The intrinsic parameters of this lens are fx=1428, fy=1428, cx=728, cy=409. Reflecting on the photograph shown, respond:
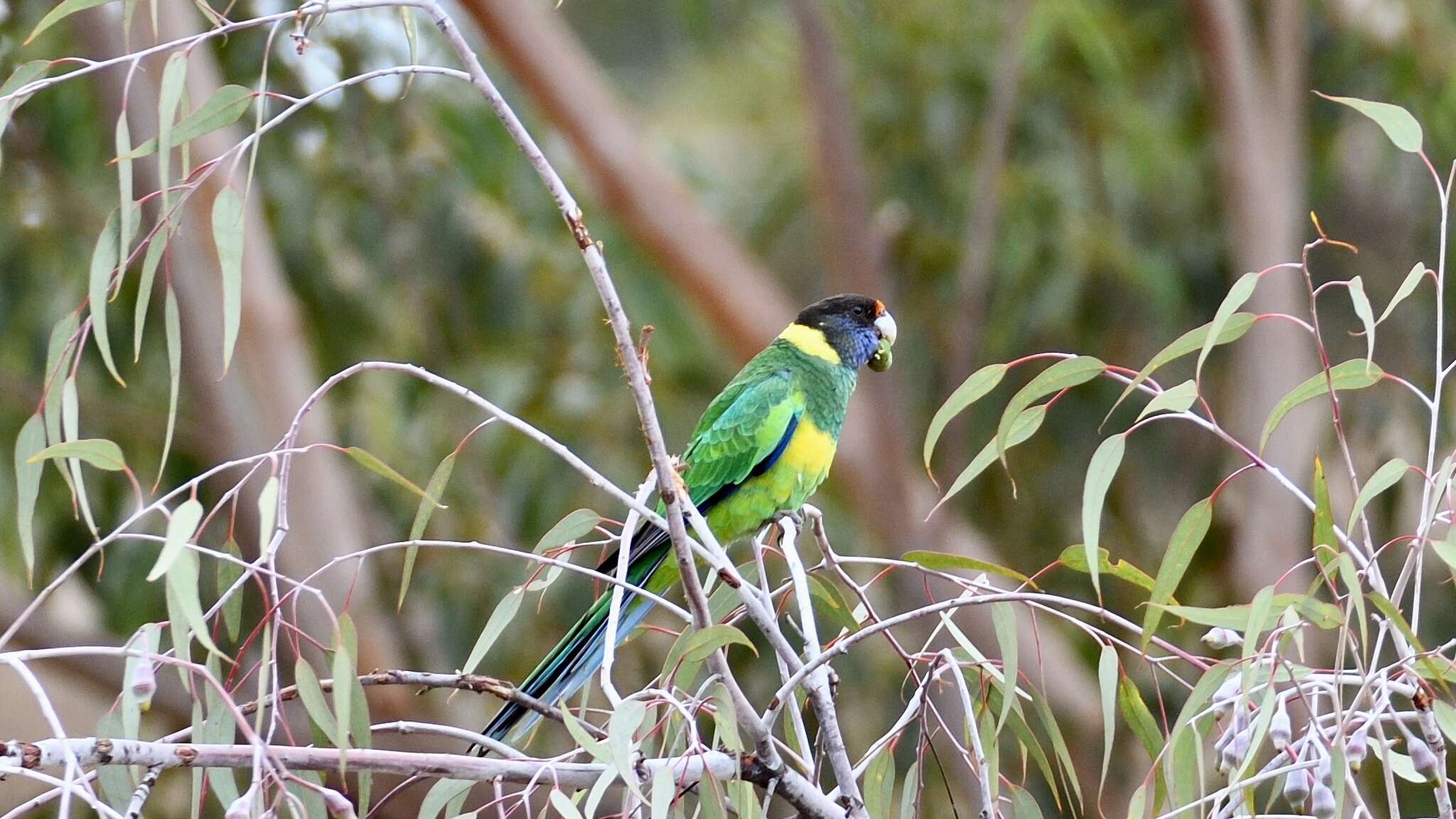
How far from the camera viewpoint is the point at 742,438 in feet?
6.73

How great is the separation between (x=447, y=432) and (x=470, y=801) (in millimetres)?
1336

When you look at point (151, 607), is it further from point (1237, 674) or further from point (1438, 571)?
point (1438, 571)

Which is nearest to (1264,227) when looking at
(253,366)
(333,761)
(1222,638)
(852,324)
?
(852,324)

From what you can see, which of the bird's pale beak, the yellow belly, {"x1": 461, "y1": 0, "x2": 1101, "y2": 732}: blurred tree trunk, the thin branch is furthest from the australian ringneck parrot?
{"x1": 461, "y1": 0, "x2": 1101, "y2": 732}: blurred tree trunk

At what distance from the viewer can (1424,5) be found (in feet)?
12.3

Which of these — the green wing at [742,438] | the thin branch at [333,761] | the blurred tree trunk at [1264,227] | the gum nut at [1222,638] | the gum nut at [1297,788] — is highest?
the thin branch at [333,761]

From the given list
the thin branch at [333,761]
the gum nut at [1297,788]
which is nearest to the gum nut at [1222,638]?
the gum nut at [1297,788]

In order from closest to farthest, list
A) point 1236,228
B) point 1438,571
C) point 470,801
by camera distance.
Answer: point 470,801 < point 1236,228 < point 1438,571

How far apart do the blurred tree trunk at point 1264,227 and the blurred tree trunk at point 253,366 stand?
6.67ft

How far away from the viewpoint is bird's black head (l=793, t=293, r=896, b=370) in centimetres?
238

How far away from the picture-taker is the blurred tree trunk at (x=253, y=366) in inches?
111

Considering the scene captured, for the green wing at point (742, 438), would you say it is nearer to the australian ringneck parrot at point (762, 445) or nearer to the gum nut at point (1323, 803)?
the australian ringneck parrot at point (762, 445)

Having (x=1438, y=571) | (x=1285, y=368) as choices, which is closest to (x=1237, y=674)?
(x=1285, y=368)

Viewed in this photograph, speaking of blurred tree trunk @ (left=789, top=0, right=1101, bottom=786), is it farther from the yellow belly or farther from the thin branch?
the thin branch
